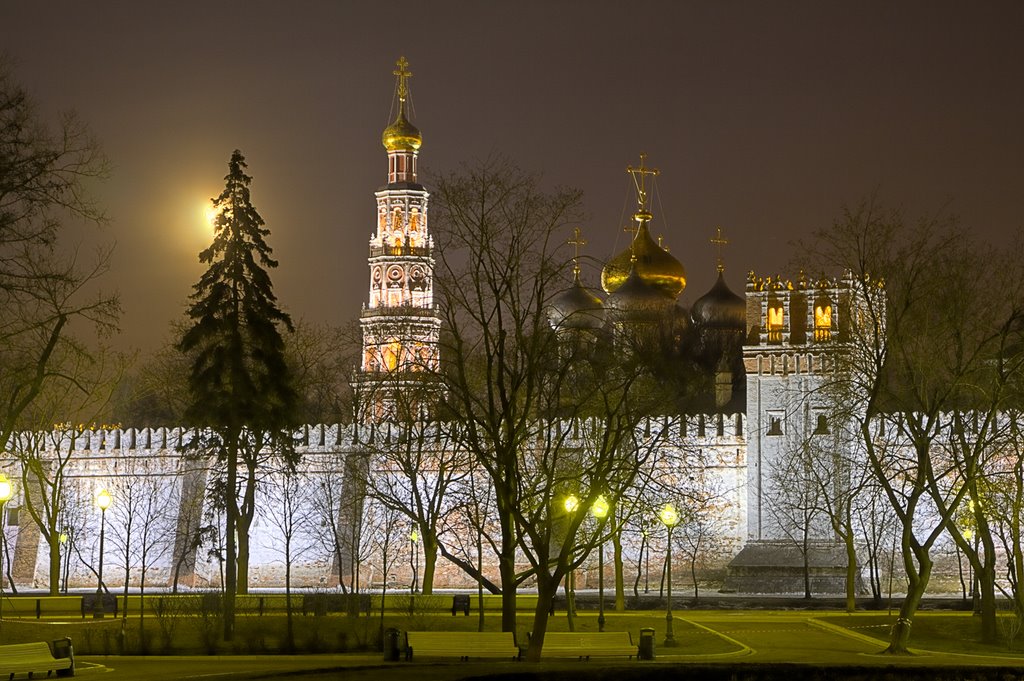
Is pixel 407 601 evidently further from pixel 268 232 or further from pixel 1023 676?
pixel 1023 676

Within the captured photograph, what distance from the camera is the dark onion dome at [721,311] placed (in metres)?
64.9

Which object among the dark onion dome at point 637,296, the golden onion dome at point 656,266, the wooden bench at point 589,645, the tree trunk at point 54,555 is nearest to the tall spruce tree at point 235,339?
the tree trunk at point 54,555

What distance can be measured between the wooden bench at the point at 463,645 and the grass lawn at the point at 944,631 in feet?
30.4

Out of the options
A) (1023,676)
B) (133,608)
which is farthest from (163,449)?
(1023,676)

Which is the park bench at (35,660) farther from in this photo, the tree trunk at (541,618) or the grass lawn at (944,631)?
the grass lawn at (944,631)

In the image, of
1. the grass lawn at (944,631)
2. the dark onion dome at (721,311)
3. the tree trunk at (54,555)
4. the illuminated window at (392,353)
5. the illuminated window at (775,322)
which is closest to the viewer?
the grass lawn at (944,631)

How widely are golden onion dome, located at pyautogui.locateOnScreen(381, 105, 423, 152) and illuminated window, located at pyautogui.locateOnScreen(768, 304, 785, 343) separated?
1773 centimetres

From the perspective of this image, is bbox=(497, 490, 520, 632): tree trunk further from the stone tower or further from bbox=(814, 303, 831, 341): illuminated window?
bbox=(814, 303, 831, 341): illuminated window

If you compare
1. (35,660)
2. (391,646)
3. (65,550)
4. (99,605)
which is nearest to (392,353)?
(99,605)

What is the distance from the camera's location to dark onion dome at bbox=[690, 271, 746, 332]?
6488 centimetres

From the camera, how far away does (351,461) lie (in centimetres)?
4556

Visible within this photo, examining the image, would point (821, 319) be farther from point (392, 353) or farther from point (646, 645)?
point (646, 645)

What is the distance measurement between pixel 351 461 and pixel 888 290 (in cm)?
2078

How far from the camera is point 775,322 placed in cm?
5194
